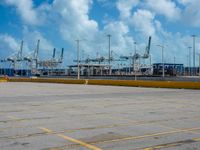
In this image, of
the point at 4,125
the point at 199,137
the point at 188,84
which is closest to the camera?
the point at 199,137

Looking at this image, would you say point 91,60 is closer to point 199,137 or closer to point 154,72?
point 154,72

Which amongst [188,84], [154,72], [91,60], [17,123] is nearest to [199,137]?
[17,123]

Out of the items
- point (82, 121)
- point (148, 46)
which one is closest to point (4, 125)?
point (82, 121)

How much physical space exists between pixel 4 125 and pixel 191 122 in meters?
6.34

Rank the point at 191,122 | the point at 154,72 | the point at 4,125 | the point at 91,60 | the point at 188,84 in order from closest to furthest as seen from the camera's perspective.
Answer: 1. the point at 4,125
2. the point at 191,122
3. the point at 188,84
4. the point at 154,72
5. the point at 91,60

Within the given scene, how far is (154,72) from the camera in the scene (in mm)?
119625

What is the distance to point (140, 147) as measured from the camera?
8391 mm

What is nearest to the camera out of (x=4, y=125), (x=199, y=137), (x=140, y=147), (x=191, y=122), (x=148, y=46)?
(x=140, y=147)

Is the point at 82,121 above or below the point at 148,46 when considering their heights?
below

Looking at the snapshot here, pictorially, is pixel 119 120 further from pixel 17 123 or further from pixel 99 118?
pixel 17 123

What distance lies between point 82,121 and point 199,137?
179 inches

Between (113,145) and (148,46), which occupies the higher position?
(148,46)

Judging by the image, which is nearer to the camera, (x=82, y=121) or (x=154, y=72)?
(x=82, y=121)

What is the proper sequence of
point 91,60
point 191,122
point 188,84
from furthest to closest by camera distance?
point 91,60
point 188,84
point 191,122
